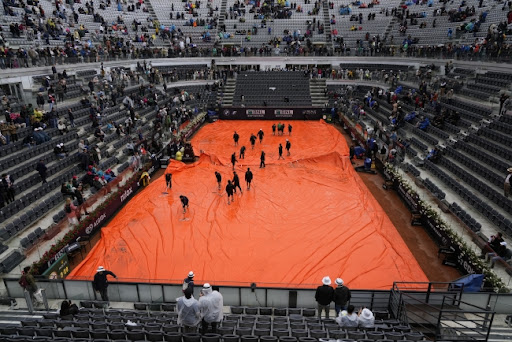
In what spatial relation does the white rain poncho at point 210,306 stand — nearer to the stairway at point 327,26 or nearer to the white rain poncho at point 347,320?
the white rain poncho at point 347,320

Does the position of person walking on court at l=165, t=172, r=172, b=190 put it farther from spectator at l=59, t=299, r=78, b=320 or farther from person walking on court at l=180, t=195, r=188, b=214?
spectator at l=59, t=299, r=78, b=320

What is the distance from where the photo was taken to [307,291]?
9336 millimetres

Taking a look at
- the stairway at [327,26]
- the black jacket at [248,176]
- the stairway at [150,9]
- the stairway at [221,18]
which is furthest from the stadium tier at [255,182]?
the stairway at [221,18]

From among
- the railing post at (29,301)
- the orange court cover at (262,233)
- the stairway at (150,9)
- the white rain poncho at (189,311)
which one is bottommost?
the orange court cover at (262,233)

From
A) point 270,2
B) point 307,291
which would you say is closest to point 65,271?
point 307,291

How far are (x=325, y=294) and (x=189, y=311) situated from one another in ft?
10.6

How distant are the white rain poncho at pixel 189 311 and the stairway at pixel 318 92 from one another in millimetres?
30182

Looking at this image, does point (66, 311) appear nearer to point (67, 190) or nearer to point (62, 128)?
point (67, 190)

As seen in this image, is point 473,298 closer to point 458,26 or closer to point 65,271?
point 65,271

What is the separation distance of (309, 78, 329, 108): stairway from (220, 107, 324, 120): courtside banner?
158 centimetres

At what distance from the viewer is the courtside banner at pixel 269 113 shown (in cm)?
3425

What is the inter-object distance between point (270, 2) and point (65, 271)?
148 feet

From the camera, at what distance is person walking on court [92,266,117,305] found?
30.7 feet

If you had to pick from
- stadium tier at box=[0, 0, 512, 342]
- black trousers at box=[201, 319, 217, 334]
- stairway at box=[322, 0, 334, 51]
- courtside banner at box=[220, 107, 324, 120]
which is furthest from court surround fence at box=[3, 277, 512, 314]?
stairway at box=[322, 0, 334, 51]
